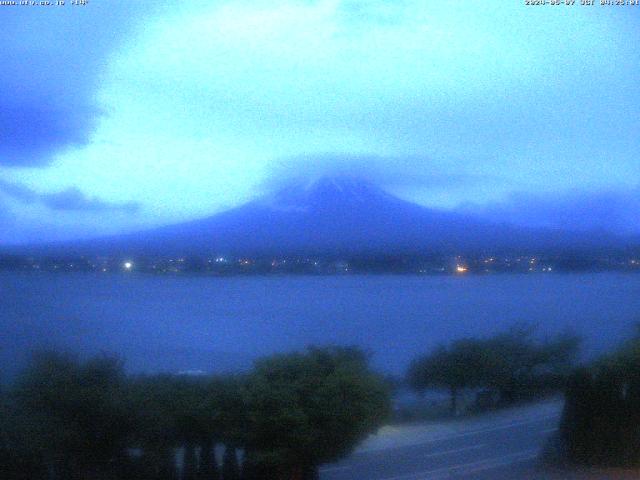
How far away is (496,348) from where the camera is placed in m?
10.8

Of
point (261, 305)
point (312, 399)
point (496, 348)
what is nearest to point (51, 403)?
point (312, 399)

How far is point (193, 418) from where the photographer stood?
8.54 meters

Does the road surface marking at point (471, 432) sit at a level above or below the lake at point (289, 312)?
below

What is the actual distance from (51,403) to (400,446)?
151 inches

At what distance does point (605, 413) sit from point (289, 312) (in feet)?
14.0

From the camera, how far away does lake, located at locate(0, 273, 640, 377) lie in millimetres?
9977

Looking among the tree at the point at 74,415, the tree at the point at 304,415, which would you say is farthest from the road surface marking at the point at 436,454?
the tree at the point at 74,415

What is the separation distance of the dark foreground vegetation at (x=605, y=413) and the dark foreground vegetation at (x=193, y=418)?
2.40 meters

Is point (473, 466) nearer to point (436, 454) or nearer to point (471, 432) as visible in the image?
point (436, 454)

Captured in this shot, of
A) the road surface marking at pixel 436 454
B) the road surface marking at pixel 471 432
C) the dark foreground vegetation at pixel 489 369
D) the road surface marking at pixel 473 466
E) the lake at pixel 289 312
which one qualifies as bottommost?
the road surface marking at pixel 473 466

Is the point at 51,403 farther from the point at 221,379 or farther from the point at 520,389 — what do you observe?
the point at 520,389

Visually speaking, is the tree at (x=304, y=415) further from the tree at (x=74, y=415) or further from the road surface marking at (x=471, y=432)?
the tree at (x=74, y=415)

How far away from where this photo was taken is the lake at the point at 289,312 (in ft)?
32.7

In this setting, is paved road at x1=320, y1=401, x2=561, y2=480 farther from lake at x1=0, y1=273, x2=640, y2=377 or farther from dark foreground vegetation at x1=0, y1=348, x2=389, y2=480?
lake at x1=0, y1=273, x2=640, y2=377
